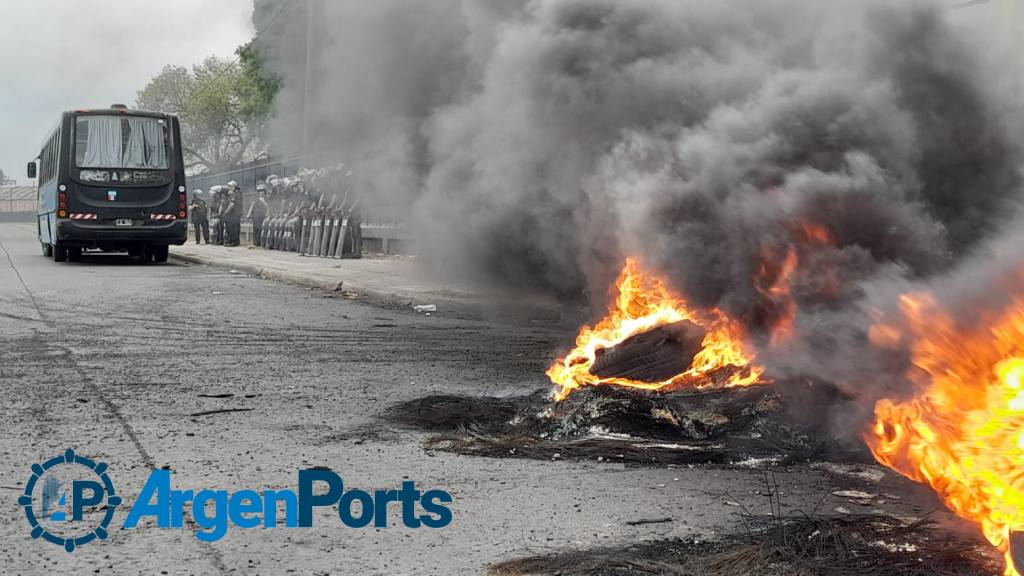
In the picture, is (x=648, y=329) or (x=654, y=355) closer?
(x=654, y=355)

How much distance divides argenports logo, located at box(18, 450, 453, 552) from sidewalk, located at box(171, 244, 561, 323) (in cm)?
466

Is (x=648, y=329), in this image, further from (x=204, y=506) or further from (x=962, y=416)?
(x=204, y=506)

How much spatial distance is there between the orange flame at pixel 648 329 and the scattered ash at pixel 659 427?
156 millimetres

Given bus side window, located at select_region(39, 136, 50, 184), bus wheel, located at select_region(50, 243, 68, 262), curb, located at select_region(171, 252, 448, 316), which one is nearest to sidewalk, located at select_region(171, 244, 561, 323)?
curb, located at select_region(171, 252, 448, 316)

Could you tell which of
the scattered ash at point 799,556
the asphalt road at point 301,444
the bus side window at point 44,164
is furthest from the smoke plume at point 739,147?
the bus side window at point 44,164

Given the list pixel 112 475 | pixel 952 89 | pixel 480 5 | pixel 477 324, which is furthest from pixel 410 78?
pixel 112 475

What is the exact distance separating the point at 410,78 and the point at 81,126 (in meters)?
11.5

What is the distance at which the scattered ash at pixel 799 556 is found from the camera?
2727 millimetres

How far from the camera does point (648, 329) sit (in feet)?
17.0

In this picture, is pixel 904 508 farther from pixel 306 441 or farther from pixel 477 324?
pixel 477 324

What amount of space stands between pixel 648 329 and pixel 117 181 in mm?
14406

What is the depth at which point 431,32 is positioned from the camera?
7.73 metres

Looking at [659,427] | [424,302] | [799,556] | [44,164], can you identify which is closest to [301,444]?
[659,427]

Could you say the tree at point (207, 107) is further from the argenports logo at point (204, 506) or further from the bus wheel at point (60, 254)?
the argenports logo at point (204, 506)
